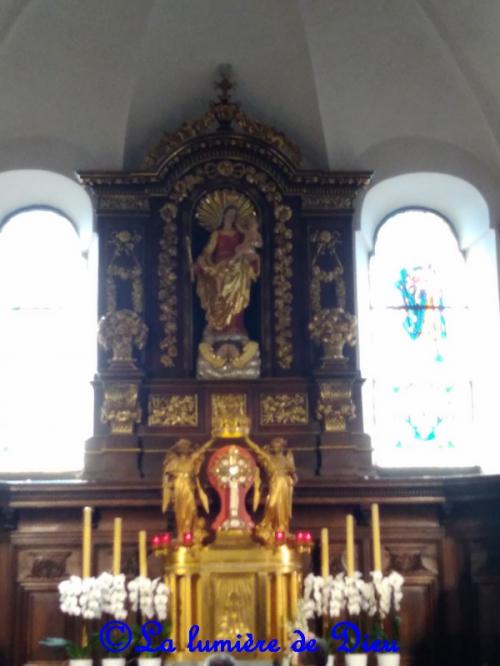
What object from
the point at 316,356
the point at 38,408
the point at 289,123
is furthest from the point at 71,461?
the point at 289,123

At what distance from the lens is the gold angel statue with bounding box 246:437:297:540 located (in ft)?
43.9

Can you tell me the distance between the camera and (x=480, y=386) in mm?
16188

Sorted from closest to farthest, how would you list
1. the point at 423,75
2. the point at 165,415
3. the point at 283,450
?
the point at 283,450 → the point at 165,415 → the point at 423,75

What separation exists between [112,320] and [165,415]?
117cm

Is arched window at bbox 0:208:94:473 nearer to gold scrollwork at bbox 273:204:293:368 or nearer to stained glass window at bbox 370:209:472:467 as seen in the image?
gold scrollwork at bbox 273:204:293:368

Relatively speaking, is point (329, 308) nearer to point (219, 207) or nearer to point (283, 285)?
point (283, 285)

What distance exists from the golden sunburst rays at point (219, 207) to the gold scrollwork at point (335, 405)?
2.08 metres

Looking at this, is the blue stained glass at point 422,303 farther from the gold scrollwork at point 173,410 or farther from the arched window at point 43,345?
the arched window at point 43,345

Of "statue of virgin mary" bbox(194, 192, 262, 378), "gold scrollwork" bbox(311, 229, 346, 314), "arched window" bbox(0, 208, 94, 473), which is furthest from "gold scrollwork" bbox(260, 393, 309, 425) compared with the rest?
"arched window" bbox(0, 208, 94, 473)

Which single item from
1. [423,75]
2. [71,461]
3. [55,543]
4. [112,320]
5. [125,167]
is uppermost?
[423,75]

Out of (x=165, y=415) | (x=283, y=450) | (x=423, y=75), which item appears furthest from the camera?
(x=423, y=75)

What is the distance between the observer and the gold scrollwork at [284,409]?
1506cm

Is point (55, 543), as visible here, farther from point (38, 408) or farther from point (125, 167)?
point (125, 167)

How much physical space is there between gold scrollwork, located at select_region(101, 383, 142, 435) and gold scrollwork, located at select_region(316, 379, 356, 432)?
6.35 ft
